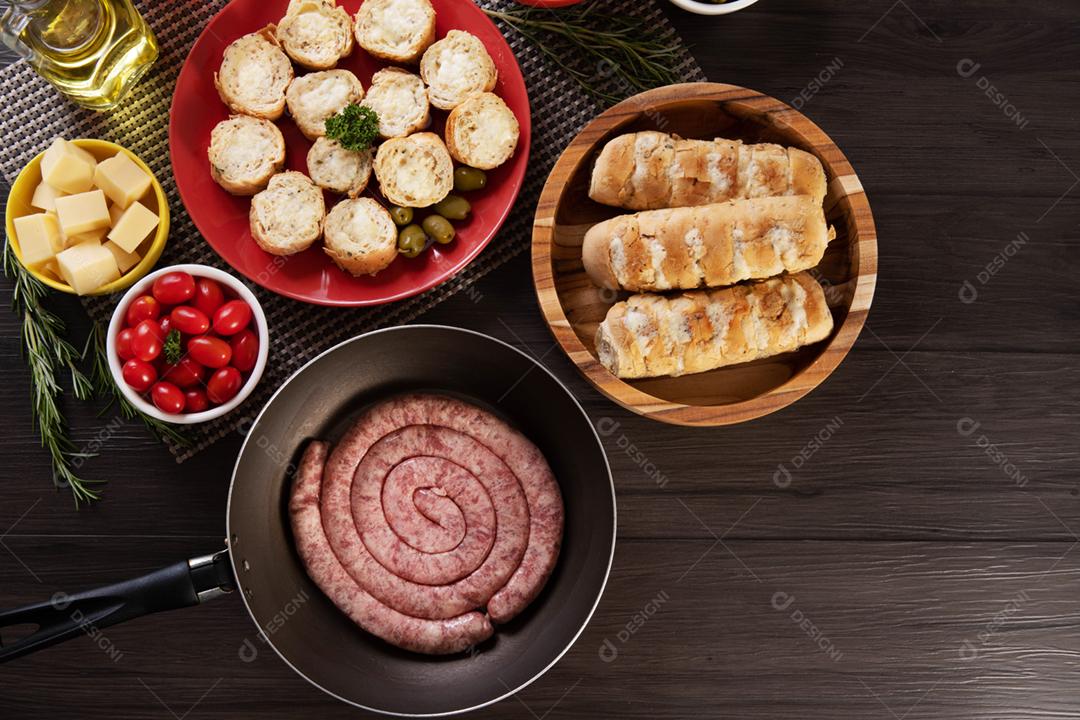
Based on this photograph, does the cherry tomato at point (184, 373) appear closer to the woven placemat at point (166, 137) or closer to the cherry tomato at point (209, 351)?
the cherry tomato at point (209, 351)

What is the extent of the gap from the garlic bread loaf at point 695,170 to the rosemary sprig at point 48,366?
4.79ft

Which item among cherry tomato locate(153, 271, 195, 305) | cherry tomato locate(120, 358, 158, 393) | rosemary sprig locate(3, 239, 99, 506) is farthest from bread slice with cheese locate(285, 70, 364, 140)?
rosemary sprig locate(3, 239, 99, 506)

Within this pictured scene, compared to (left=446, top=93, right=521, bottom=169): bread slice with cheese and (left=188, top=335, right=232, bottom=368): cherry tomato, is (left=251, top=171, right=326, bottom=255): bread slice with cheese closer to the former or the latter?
(left=188, top=335, right=232, bottom=368): cherry tomato

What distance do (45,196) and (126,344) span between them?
44 centimetres

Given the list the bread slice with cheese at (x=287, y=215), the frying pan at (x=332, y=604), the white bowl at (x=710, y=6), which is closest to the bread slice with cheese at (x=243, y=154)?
the bread slice with cheese at (x=287, y=215)

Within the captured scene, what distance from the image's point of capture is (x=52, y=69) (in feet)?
6.72

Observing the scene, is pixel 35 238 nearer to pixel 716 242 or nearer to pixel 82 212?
pixel 82 212

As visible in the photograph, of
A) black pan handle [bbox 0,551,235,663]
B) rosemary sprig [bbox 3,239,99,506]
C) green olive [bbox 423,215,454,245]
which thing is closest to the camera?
black pan handle [bbox 0,551,235,663]

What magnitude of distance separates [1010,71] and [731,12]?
85 centimetres

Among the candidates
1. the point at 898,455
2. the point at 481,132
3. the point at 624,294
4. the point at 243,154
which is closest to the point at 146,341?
the point at 243,154

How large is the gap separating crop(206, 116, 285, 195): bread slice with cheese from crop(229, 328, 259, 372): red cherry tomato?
37cm

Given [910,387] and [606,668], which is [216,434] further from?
[910,387]

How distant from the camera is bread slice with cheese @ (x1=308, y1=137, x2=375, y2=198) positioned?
2.10m

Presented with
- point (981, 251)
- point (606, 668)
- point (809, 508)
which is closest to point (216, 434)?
point (606, 668)
